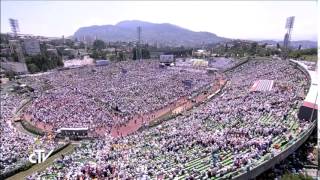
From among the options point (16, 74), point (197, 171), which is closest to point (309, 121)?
point (197, 171)

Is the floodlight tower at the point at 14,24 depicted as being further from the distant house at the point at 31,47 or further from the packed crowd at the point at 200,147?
the packed crowd at the point at 200,147

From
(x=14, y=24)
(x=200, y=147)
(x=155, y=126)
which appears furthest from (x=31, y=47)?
(x=200, y=147)

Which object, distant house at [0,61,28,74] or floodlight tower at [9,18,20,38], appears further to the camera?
floodlight tower at [9,18,20,38]

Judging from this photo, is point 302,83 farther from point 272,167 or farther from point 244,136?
point 272,167

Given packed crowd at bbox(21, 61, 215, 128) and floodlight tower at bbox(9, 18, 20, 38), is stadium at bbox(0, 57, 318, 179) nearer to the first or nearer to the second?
packed crowd at bbox(21, 61, 215, 128)

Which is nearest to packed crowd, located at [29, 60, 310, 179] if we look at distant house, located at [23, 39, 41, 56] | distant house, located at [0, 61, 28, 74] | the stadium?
the stadium
